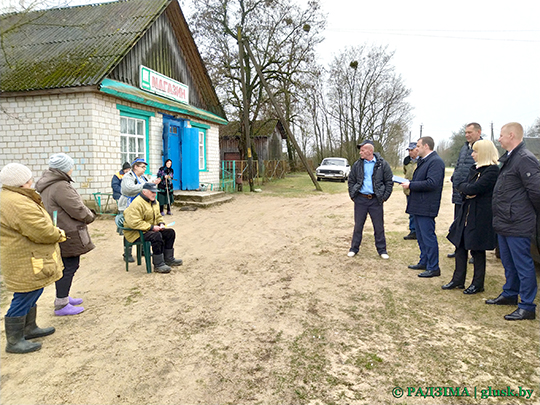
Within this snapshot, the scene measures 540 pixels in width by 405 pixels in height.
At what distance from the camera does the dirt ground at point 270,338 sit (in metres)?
2.51

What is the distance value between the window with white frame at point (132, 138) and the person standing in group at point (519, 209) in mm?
9913

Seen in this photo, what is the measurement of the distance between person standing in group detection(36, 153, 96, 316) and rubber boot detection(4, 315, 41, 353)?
70cm

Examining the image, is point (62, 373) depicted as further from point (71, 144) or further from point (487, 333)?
point (71, 144)

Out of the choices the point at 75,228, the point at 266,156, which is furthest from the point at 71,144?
the point at 266,156

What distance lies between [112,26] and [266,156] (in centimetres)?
2241

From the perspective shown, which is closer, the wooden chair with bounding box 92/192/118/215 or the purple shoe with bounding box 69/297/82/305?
the purple shoe with bounding box 69/297/82/305

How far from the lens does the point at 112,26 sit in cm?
1165

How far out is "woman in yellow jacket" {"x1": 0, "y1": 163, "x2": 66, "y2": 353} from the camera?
292 centimetres

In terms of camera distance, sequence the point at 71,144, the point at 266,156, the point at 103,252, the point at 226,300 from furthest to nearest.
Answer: the point at 266,156
the point at 71,144
the point at 103,252
the point at 226,300

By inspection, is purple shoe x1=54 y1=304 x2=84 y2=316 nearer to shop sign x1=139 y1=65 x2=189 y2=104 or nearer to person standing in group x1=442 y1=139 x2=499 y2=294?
person standing in group x1=442 y1=139 x2=499 y2=294

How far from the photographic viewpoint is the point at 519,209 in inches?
140

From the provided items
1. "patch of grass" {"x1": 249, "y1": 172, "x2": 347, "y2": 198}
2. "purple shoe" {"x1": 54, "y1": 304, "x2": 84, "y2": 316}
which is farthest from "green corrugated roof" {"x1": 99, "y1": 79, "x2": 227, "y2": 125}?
"purple shoe" {"x1": 54, "y1": 304, "x2": 84, "y2": 316}

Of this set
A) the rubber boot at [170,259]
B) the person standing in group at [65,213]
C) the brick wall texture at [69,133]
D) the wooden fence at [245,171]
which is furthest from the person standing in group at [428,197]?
the wooden fence at [245,171]

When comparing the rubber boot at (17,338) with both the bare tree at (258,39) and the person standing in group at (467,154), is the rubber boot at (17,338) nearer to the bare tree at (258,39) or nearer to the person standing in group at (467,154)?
the person standing in group at (467,154)
